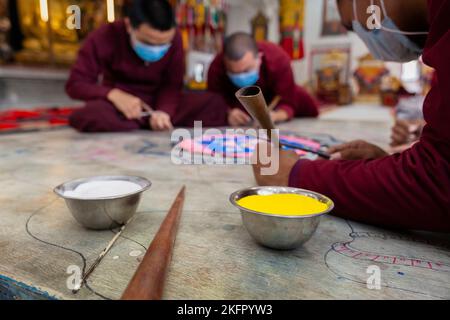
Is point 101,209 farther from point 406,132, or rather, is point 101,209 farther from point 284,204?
point 406,132

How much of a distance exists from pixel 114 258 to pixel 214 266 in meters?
0.21

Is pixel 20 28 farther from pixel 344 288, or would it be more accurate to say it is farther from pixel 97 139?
pixel 344 288

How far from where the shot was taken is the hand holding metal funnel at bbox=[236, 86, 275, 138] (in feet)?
2.34

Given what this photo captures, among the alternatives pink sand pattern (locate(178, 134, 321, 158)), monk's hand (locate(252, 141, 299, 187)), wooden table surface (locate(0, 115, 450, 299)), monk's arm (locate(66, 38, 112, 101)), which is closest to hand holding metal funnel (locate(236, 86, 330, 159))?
monk's hand (locate(252, 141, 299, 187))

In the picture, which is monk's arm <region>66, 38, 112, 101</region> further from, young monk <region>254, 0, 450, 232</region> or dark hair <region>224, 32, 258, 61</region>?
young monk <region>254, 0, 450, 232</region>

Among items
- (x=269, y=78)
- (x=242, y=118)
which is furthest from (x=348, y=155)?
(x=269, y=78)

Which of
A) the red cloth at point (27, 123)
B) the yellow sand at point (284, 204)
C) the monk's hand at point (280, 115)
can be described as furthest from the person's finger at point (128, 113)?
the yellow sand at point (284, 204)

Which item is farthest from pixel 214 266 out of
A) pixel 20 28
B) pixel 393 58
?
pixel 20 28

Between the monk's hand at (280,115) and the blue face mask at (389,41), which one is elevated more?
the blue face mask at (389,41)

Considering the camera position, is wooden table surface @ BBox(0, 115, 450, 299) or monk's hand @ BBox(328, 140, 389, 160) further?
monk's hand @ BBox(328, 140, 389, 160)

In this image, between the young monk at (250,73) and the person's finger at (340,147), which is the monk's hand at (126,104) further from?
the person's finger at (340,147)

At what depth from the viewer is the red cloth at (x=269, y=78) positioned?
317cm

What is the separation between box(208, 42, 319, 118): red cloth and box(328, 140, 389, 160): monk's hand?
1920mm

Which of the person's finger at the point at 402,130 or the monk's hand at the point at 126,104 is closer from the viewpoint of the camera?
the person's finger at the point at 402,130
